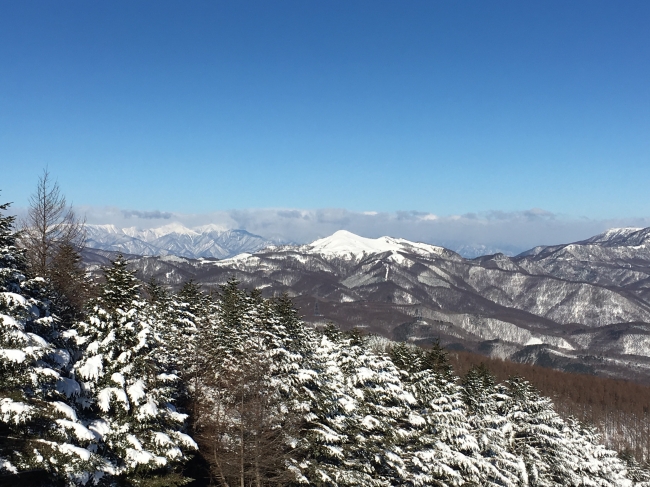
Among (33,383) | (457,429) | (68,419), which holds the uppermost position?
(33,383)

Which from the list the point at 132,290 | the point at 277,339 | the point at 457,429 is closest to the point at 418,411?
the point at 457,429

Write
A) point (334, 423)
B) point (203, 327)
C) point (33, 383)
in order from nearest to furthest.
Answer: point (33, 383), point (334, 423), point (203, 327)

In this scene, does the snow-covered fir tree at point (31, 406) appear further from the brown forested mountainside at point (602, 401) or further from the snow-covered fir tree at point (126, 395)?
the brown forested mountainside at point (602, 401)

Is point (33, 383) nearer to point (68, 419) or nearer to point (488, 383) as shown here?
point (68, 419)

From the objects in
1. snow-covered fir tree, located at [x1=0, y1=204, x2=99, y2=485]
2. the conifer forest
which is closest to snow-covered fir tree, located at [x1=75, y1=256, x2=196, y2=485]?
the conifer forest

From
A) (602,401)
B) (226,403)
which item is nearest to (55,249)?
(226,403)

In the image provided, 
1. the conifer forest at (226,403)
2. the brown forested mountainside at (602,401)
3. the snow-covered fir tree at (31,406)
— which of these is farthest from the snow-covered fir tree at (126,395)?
the brown forested mountainside at (602,401)
